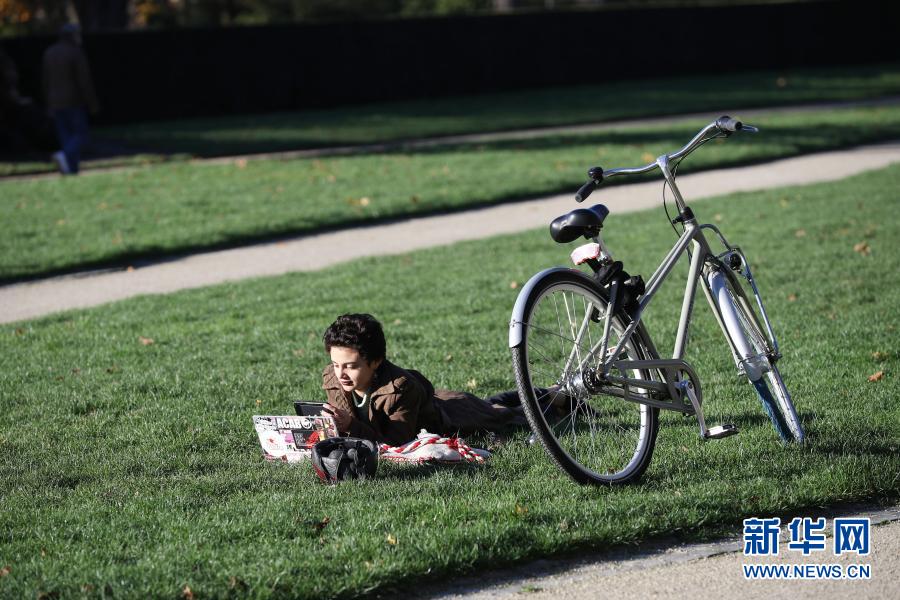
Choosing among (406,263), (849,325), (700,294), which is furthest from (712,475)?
(406,263)

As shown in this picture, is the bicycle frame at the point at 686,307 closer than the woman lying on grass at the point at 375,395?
Yes

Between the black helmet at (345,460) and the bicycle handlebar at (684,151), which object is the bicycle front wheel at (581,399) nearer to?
the bicycle handlebar at (684,151)

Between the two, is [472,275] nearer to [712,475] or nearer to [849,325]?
[849,325]

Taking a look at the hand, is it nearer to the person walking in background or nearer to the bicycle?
the bicycle

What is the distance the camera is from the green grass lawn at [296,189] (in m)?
11.5

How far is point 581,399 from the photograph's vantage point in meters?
4.91

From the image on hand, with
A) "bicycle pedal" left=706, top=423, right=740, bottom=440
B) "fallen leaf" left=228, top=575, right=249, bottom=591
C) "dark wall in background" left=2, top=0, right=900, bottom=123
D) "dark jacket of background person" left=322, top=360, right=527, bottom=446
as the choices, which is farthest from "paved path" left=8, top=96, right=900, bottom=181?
"fallen leaf" left=228, top=575, right=249, bottom=591

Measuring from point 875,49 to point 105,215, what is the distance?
30472 millimetres

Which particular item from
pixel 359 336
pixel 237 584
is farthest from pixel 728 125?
pixel 237 584

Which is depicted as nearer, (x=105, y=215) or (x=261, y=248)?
(x=261, y=248)

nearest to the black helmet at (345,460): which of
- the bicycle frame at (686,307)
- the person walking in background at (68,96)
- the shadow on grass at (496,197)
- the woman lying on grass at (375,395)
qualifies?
the woman lying on grass at (375,395)

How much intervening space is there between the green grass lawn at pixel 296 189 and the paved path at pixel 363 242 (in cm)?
39

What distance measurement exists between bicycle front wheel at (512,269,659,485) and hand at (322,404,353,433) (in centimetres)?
85

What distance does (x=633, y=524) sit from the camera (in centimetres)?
448
